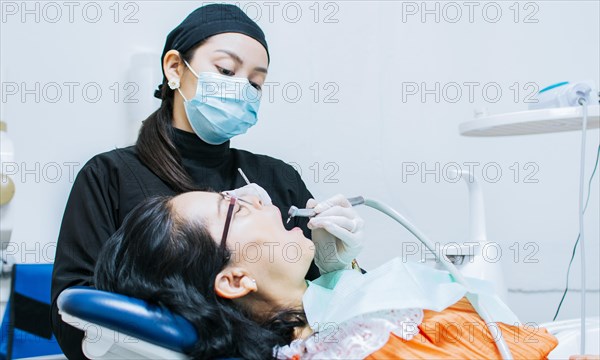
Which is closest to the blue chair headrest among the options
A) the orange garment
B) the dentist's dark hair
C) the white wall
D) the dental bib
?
the dental bib

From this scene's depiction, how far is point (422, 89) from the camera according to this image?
233cm

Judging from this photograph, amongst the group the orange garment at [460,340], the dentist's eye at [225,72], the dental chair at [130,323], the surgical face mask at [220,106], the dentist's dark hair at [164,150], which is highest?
the dentist's eye at [225,72]

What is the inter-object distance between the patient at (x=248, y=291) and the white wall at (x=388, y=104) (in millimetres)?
998

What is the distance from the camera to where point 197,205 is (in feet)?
4.11

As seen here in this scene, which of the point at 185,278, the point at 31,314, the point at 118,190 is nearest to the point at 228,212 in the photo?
the point at 185,278

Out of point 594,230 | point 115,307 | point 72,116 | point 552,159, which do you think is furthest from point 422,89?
point 115,307

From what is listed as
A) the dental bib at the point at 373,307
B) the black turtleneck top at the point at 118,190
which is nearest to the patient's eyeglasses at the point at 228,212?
the dental bib at the point at 373,307

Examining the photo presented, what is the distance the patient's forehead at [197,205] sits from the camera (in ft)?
4.06

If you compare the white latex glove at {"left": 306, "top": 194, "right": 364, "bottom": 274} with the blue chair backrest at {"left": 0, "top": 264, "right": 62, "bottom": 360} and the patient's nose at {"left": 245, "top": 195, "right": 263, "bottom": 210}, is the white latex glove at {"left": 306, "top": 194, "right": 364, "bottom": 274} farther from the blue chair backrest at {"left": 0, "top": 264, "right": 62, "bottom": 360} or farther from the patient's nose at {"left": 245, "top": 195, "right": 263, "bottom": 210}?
the blue chair backrest at {"left": 0, "top": 264, "right": 62, "bottom": 360}

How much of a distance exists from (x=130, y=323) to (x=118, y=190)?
0.67m

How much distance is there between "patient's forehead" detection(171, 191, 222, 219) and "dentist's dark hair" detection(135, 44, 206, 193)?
29 centimetres

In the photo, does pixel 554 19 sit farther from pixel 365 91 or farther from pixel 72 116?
pixel 72 116

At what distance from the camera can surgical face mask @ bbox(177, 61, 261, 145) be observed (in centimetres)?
160

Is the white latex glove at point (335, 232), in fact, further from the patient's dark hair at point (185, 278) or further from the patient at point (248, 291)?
the patient's dark hair at point (185, 278)
